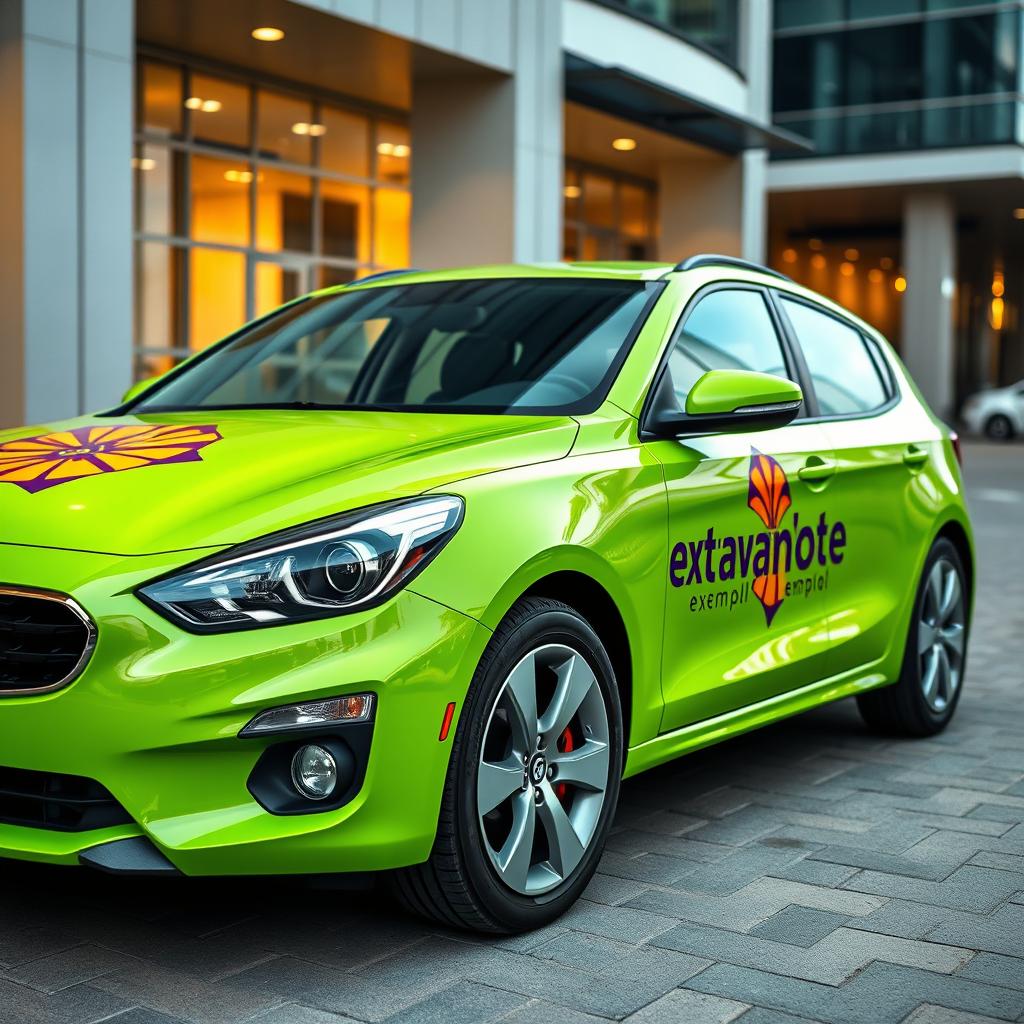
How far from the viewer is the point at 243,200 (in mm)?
18203

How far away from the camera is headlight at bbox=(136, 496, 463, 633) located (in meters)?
3.04

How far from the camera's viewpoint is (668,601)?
13.0 feet

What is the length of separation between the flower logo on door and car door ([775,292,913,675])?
82.3 inches

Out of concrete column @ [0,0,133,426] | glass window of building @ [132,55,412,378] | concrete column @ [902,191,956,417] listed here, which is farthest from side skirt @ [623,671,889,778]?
concrete column @ [902,191,956,417]

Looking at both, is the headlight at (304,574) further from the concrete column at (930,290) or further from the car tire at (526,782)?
the concrete column at (930,290)

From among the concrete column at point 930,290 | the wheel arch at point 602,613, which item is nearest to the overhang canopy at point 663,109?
the concrete column at point 930,290

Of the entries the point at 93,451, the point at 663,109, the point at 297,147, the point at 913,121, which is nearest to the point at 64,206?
the point at 93,451

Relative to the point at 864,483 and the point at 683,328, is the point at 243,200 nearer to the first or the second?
the point at 864,483

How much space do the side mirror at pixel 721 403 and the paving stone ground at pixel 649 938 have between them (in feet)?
3.77

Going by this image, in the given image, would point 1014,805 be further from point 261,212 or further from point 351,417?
point 261,212

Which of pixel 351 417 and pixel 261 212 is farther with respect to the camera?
pixel 261 212

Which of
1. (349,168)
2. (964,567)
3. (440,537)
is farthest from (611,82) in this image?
(440,537)

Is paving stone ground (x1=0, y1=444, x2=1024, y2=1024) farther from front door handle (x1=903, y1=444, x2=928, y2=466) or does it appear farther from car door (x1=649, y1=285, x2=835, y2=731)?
front door handle (x1=903, y1=444, x2=928, y2=466)

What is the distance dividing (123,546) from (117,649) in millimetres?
253
